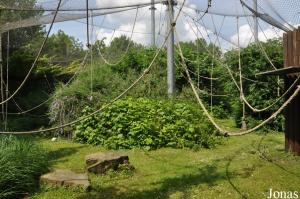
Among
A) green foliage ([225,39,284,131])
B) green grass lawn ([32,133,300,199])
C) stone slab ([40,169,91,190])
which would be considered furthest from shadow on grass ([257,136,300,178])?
stone slab ([40,169,91,190])

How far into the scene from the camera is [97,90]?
40.5 feet

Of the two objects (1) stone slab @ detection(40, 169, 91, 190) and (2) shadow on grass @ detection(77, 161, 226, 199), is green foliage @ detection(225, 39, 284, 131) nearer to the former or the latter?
(2) shadow on grass @ detection(77, 161, 226, 199)

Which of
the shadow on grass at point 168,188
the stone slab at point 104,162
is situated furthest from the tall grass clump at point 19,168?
the shadow on grass at point 168,188

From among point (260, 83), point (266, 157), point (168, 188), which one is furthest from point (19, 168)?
point (260, 83)

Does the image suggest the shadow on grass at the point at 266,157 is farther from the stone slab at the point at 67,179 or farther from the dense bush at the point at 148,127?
the stone slab at the point at 67,179

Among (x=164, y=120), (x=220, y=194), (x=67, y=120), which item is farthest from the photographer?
(x=67, y=120)

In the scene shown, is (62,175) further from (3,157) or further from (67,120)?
(67,120)

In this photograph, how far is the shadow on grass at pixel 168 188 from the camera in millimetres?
6277

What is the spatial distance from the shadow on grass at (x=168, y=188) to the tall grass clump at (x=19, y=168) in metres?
0.91

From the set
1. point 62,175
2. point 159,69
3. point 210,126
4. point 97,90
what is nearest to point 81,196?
point 62,175

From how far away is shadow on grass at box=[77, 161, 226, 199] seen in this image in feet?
20.6

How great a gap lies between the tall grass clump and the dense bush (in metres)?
2.43

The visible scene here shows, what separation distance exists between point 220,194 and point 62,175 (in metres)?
2.36

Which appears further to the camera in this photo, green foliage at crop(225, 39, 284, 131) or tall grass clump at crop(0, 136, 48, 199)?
green foliage at crop(225, 39, 284, 131)
